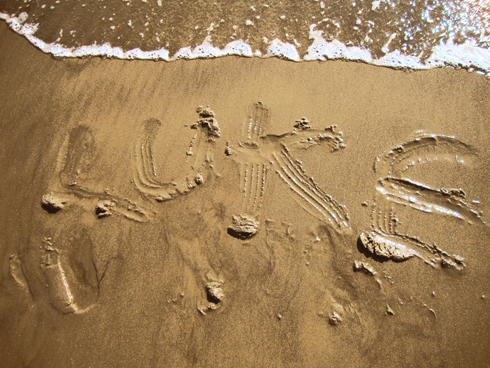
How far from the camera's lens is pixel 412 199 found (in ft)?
8.82

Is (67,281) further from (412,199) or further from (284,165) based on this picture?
(412,199)

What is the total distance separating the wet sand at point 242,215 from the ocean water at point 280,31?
232mm

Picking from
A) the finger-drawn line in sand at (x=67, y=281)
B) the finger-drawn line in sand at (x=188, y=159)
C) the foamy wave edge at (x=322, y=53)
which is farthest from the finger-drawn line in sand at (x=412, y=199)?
the finger-drawn line in sand at (x=67, y=281)

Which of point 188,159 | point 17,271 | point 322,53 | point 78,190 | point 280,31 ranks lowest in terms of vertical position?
point 17,271

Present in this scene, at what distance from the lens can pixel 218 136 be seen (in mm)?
2803

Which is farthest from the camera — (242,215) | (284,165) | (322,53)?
(322,53)

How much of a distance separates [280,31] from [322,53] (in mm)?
591

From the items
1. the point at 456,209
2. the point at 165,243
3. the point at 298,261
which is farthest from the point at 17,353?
the point at 456,209

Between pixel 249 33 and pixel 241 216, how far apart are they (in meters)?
2.24

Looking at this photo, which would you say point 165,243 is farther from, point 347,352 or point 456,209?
point 456,209

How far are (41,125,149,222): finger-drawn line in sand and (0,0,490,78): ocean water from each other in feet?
3.77

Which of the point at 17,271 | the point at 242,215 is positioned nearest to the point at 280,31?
the point at 242,215

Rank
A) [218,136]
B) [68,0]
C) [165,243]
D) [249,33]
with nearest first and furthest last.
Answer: [165,243]
[218,136]
[249,33]
[68,0]

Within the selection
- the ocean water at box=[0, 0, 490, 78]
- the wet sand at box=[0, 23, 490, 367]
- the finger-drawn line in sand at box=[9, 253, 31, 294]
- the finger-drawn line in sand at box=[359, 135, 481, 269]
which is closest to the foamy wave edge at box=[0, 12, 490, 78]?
the ocean water at box=[0, 0, 490, 78]
